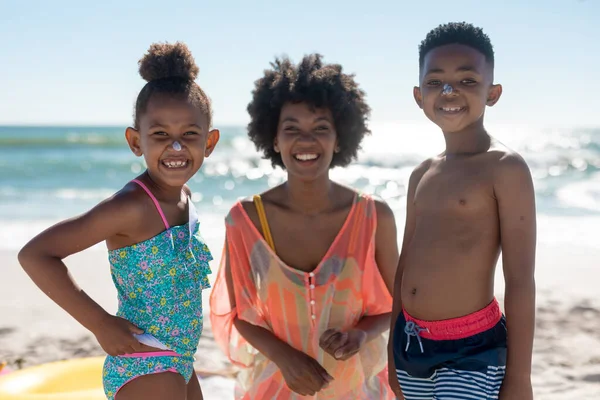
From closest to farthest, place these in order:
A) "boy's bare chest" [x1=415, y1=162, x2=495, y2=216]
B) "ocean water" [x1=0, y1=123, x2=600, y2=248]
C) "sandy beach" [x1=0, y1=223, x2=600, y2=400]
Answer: "boy's bare chest" [x1=415, y1=162, x2=495, y2=216] < "sandy beach" [x1=0, y1=223, x2=600, y2=400] < "ocean water" [x1=0, y1=123, x2=600, y2=248]

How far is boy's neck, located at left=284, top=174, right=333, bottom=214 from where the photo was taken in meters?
2.91

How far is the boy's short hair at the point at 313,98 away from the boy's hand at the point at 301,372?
947 mm

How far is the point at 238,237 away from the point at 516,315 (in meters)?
1.32

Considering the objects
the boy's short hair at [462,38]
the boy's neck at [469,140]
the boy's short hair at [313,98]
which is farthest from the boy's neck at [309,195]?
the boy's short hair at [462,38]

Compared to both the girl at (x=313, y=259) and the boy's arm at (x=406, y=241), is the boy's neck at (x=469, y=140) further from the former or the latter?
the girl at (x=313, y=259)

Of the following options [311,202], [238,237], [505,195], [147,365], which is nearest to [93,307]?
[147,365]

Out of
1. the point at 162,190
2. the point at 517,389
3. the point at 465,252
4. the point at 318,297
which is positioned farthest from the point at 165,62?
the point at 517,389

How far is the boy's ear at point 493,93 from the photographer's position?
2354 millimetres

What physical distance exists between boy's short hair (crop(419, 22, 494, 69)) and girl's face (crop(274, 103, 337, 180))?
2.03ft

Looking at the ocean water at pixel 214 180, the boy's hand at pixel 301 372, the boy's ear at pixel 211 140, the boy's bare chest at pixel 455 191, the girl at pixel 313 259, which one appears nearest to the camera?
the boy's bare chest at pixel 455 191

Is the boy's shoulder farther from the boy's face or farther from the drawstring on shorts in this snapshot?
the drawstring on shorts

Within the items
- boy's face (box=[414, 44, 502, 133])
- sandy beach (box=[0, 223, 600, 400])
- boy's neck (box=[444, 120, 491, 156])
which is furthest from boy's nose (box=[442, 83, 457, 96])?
sandy beach (box=[0, 223, 600, 400])

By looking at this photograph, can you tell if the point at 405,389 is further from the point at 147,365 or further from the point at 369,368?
the point at 147,365

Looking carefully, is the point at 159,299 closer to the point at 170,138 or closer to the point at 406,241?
the point at 170,138
